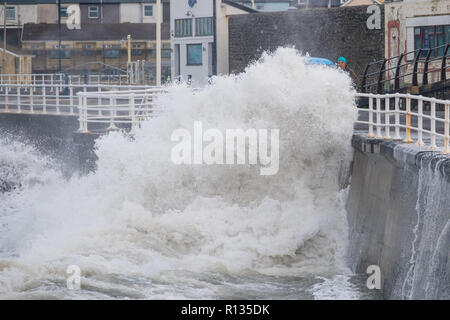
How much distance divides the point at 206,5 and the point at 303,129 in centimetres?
3178

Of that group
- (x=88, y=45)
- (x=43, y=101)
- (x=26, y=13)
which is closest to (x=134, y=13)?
(x=88, y=45)

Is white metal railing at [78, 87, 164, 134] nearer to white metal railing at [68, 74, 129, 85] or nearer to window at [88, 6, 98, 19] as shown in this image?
white metal railing at [68, 74, 129, 85]

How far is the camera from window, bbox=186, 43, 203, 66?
46.9m

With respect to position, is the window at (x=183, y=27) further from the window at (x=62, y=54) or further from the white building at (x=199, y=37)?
the window at (x=62, y=54)

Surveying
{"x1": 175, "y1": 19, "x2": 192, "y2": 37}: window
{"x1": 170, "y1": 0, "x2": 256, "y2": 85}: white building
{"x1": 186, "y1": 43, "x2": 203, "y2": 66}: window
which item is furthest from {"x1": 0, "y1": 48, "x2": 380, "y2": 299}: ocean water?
{"x1": 175, "y1": 19, "x2": 192, "y2": 37}: window

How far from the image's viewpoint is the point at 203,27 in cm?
4678

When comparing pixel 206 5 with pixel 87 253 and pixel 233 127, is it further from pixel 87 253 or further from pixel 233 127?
pixel 87 253

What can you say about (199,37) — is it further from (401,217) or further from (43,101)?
(401,217)

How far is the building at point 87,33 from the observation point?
2763 inches

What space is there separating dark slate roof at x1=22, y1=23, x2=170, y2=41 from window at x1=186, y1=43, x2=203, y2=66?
75.5ft

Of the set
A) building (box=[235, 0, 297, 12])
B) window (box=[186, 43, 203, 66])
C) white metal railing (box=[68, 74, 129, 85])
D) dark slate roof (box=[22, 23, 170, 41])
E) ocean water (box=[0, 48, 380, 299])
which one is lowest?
ocean water (box=[0, 48, 380, 299])

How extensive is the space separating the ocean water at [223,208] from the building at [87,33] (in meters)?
51.4

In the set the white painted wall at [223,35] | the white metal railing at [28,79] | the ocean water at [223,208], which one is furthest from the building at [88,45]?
the ocean water at [223,208]
